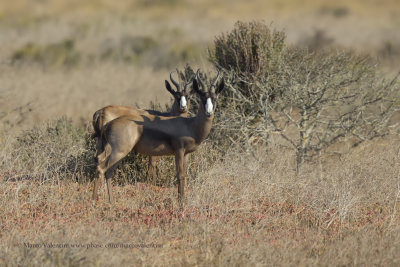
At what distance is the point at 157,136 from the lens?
29.9 ft

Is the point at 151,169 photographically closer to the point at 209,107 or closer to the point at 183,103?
the point at 183,103

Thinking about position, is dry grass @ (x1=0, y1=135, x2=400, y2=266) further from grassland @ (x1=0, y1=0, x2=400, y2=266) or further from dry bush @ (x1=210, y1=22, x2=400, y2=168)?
dry bush @ (x1=210, y1=22, x2=400, y2=168)

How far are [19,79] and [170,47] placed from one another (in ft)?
37.4

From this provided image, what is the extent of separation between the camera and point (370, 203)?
9.21m

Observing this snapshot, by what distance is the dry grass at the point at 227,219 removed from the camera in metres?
6.94

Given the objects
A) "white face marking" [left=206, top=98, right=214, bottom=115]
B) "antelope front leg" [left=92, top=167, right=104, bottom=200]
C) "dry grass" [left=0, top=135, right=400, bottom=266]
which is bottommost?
"dry grass" [left=0, top=135, right=400, bottom=266]

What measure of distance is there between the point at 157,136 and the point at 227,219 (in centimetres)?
179

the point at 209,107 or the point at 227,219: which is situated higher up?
the point at 209,107

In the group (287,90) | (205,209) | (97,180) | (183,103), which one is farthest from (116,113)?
(287,90)

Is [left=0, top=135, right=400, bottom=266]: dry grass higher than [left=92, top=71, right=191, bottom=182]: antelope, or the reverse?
[left=92, top=71, right=191, bottom=182]: antelope

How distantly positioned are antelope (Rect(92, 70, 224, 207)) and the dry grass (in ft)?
1.87

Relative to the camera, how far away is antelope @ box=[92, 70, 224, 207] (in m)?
8.99

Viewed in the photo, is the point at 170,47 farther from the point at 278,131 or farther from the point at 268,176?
the point at 268,176

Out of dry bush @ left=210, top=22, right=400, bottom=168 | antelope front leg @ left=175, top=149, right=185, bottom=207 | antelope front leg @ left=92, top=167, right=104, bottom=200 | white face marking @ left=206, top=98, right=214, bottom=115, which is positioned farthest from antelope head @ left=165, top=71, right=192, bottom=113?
antelope front leg @ left=92, top=167, right=104, bottom=200
